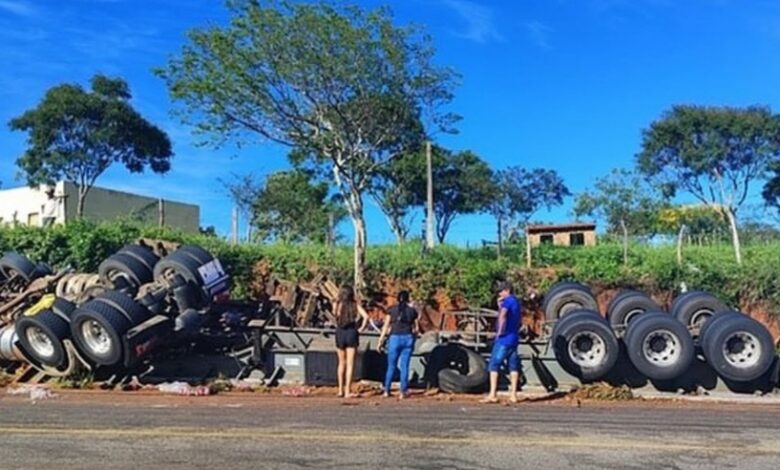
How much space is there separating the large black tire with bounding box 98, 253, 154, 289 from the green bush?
182 inches

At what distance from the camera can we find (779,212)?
35.3 m

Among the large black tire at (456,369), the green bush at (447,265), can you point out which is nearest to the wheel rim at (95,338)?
the large black tire at (456,369)

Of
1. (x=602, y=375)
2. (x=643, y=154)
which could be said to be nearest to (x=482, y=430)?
(x=602, y=375)

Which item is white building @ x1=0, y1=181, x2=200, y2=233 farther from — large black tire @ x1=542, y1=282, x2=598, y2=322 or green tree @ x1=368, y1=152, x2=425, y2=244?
large black tire @ x1=542, y1=282, x2=598, y2=322

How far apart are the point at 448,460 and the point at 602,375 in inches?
279

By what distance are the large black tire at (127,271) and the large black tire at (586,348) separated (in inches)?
299

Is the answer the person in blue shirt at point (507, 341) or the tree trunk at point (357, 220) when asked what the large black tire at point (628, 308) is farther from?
the tree trunk at point (357, 220)

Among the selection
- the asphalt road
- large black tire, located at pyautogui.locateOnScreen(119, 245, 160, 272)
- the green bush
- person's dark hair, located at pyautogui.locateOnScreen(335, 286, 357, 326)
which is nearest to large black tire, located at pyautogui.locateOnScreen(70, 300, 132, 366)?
the asphalt road

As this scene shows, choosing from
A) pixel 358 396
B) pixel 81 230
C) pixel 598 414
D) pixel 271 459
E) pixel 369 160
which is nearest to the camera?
pixel 271 459

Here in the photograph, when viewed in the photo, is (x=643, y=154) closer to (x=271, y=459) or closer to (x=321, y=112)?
(x=321, y=112)

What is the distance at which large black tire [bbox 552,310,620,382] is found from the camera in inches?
535

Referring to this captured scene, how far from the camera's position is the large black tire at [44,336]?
13.0 m

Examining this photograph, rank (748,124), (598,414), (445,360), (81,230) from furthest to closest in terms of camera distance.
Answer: (748,124) < (81,230) < (445,360) < (598,414)

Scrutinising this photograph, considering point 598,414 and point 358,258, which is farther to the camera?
point 358,258
